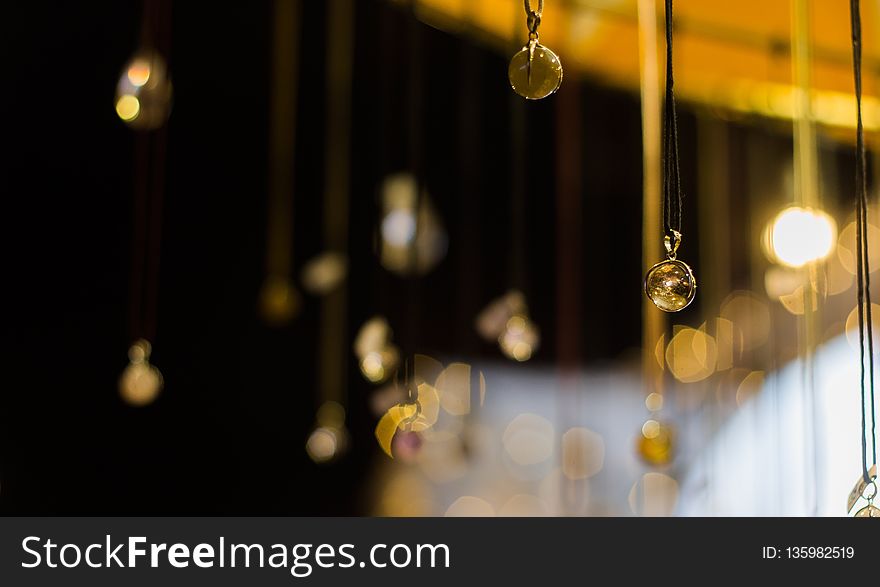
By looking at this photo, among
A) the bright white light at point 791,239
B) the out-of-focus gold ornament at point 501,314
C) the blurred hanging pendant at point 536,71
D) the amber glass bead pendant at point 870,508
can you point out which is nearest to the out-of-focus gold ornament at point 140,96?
the out-of-focus gold ornament at point 501,314

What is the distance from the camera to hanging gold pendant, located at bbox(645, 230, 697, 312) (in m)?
0.91

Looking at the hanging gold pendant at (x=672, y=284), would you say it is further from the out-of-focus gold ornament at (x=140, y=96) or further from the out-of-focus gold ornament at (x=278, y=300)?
the out-of-focus gold ornament at (x=278, y=300)

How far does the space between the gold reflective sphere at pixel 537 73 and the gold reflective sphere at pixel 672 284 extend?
0.20m

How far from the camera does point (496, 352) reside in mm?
A: 3922

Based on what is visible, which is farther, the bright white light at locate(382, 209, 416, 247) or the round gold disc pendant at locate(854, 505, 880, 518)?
the bright white light at locate(382, 209, 416, 247)

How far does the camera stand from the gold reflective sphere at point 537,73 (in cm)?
93

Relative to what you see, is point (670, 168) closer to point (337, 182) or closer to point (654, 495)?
point (337, 182)

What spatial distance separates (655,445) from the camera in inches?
70.2

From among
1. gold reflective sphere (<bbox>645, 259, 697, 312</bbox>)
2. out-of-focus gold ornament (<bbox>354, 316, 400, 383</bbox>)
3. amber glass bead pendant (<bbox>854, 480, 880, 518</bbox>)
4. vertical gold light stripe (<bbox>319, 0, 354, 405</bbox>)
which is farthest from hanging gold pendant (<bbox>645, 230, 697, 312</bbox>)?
vertical gold light stripe (<bbox>319, 0, 354, 405</bbox>)

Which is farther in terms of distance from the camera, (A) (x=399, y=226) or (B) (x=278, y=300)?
(A) (x=399, y=226)

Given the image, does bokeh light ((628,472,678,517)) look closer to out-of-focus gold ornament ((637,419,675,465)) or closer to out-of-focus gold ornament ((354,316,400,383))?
out-of-focus gold ornament ((637,419,675,465))

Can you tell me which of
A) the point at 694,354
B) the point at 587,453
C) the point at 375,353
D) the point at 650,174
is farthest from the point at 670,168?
the point at 587,453

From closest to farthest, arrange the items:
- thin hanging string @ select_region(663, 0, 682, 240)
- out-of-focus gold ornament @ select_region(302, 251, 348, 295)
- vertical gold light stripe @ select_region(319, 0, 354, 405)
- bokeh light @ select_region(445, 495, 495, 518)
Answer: thin hanging string @ select_region(663, 0, 682, 240), out-of-focus gold ornament @ select_region(302, 251, 348, 295), vertical gold light stripe @ select_region(319, 0, 354, 405), bokeh light @ select_region(445, 495, 495, 518)
